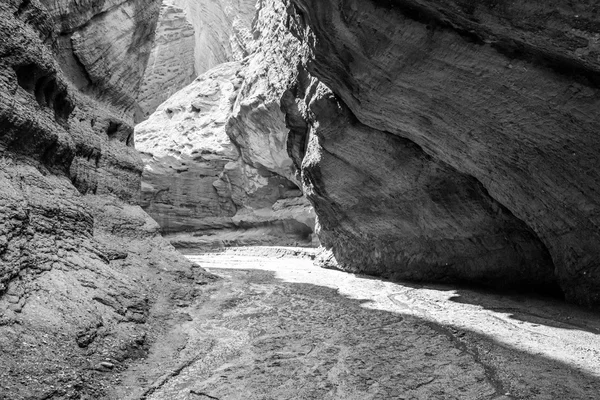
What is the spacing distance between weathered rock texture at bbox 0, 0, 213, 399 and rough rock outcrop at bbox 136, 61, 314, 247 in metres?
16.6

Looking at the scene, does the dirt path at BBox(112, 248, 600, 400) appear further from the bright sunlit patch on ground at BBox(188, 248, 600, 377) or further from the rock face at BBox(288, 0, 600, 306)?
the rock face at BBox(288, 0, 600, 306)

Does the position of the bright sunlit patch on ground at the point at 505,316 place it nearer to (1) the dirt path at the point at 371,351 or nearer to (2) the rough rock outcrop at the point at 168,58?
(1) the dirt path at the point at 371,351

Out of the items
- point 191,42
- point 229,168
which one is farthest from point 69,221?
point 191,42

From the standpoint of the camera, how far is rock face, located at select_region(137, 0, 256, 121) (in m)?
48.6

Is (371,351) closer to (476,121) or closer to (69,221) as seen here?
(476,121)

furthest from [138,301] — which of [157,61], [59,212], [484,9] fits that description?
[157,61]

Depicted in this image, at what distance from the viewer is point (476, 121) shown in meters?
8.77

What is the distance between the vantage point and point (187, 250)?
32469 mm

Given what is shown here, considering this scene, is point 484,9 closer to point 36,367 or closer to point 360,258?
point 36,367

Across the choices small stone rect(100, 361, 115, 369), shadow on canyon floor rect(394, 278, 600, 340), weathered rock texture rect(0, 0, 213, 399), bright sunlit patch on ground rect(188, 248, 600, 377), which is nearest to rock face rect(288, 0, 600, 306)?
Result: shadow on canyon floor rect(394, 278, 600, 340)

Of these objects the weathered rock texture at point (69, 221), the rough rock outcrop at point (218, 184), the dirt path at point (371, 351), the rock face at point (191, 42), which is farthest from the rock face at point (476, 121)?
the rock face at point (191, 42)

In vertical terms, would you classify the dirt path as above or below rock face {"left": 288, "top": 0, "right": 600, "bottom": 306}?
below

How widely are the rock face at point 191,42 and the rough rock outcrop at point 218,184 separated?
12466mm

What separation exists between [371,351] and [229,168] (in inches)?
1117
